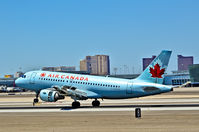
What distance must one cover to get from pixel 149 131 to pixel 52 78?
2799 cm

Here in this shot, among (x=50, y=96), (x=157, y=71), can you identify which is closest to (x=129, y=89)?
(x=157, y=71)

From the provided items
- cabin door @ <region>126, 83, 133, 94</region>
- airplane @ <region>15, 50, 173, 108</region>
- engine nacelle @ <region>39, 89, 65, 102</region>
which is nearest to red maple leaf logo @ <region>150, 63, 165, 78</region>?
airplane @ <region>15, 50, 173, 108</region>

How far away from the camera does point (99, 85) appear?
48.3 meters

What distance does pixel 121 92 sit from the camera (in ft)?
153

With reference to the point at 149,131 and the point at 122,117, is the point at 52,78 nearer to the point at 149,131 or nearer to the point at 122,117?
the point at 122,117

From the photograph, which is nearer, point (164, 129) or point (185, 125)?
point (164, 129)

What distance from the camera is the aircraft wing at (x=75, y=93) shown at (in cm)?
4744

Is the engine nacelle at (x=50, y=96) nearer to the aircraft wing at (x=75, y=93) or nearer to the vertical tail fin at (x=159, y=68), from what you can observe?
the aircraft wing at (x=75, y=93)

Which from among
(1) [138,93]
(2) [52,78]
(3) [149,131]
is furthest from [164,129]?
(2) [52,78]

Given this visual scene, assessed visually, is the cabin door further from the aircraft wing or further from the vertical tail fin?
the aircraft wing

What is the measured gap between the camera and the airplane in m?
45.6

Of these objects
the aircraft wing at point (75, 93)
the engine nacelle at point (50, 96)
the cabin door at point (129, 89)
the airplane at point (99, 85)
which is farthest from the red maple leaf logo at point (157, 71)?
the engine nacelle at point (50, 96)

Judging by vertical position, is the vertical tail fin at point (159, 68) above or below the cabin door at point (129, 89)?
above

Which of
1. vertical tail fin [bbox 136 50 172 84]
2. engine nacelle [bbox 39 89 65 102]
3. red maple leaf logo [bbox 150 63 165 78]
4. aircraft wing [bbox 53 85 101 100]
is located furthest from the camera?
aircraft wing [bbox 53 85 101 100]
